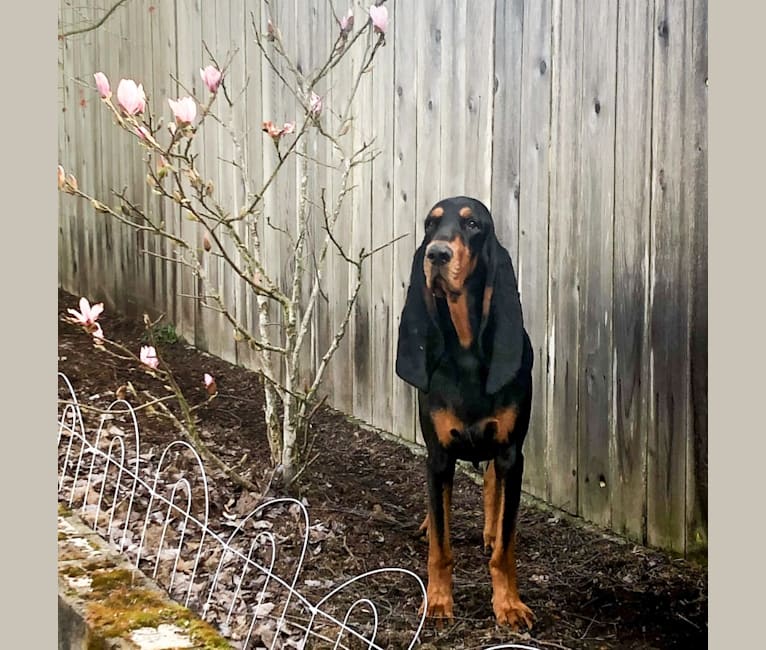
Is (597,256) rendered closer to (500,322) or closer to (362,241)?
(500,322)

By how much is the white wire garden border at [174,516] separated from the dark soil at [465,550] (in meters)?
0.09

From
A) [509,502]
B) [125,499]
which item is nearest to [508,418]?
[509,502]

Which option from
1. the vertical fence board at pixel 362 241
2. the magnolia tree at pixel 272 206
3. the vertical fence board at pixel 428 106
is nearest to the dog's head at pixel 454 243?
the magnolia tree at pixel 272 206

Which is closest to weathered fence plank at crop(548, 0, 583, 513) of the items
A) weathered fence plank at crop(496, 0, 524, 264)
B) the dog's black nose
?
weathered fence plank at crop(496, 0, 524, 264)

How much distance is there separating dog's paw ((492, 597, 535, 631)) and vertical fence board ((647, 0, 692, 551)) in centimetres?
60

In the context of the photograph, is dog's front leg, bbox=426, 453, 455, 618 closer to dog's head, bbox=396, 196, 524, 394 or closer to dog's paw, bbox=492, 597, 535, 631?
dog's paw, bbox=492, 597, 535, 631

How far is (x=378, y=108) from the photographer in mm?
3869

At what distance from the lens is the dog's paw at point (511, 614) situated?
2.56 m

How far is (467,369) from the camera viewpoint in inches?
98.4

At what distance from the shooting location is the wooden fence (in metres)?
2.81

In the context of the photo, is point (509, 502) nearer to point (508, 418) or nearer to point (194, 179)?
point (508, 418)

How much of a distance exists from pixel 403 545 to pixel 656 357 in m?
0.91

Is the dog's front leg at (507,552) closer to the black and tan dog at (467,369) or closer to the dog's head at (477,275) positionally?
the black and tan dog at (467,369)

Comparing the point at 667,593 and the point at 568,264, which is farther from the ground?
the point at 568,264
